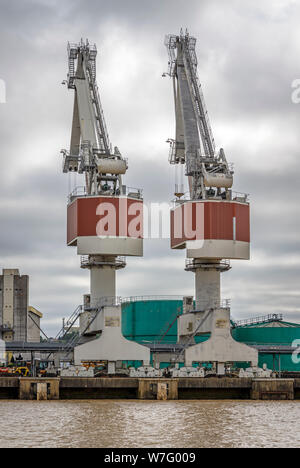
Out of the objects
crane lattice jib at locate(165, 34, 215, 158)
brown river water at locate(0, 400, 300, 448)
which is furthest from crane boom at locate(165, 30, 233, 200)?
brown river water at locate(0, 400, 300, 448)

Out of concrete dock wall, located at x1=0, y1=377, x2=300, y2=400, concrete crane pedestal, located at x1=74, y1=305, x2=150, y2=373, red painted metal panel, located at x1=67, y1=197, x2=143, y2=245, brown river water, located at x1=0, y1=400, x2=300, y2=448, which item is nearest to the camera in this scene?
brown river water, located at x1=0, y1=400, x2=300, y2=448

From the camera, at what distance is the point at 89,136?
242 ft

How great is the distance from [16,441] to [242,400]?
25.9 m

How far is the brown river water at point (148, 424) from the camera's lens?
36.7 meters

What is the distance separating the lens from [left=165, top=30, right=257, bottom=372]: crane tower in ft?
212

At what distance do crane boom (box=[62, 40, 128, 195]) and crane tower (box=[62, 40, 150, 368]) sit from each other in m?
0.08

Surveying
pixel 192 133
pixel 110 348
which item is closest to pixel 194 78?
pixel 192 133

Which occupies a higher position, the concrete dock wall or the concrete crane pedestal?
the concrete crane pedestal

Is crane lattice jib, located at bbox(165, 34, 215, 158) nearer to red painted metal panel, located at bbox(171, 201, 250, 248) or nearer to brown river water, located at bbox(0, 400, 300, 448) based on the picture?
red painted metal panel, located at bbox(171, 201, 250, 248)

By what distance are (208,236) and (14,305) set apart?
3754 centimetres

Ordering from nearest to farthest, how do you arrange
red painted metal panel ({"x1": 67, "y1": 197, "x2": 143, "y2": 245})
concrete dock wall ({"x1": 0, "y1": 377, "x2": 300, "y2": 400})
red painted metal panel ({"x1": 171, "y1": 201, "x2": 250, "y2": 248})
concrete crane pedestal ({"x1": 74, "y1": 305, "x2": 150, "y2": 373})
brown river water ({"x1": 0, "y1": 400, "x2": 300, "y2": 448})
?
1. brown river water ({"x1": 0, "y1": 400, "x2": 300, "y2": 448})
2. concrete dock wall ({"x1": 0, "y1": 377, "x2": 300, "y2": 400})
3. concrete crane pedestal ({"x1": 74, "y1": 305, "x2": 150, "y2": 373})
4. red painted metal panel ({"x1": 171, "y1": 201, "x2": 250, "y2": 248})
5. red painted metal panel ({"x1": 67, "y1": 197, "x2": 143, "y2": 245})

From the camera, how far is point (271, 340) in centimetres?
7831

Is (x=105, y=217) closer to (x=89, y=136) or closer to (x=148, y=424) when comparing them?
(x=89, y=136)
